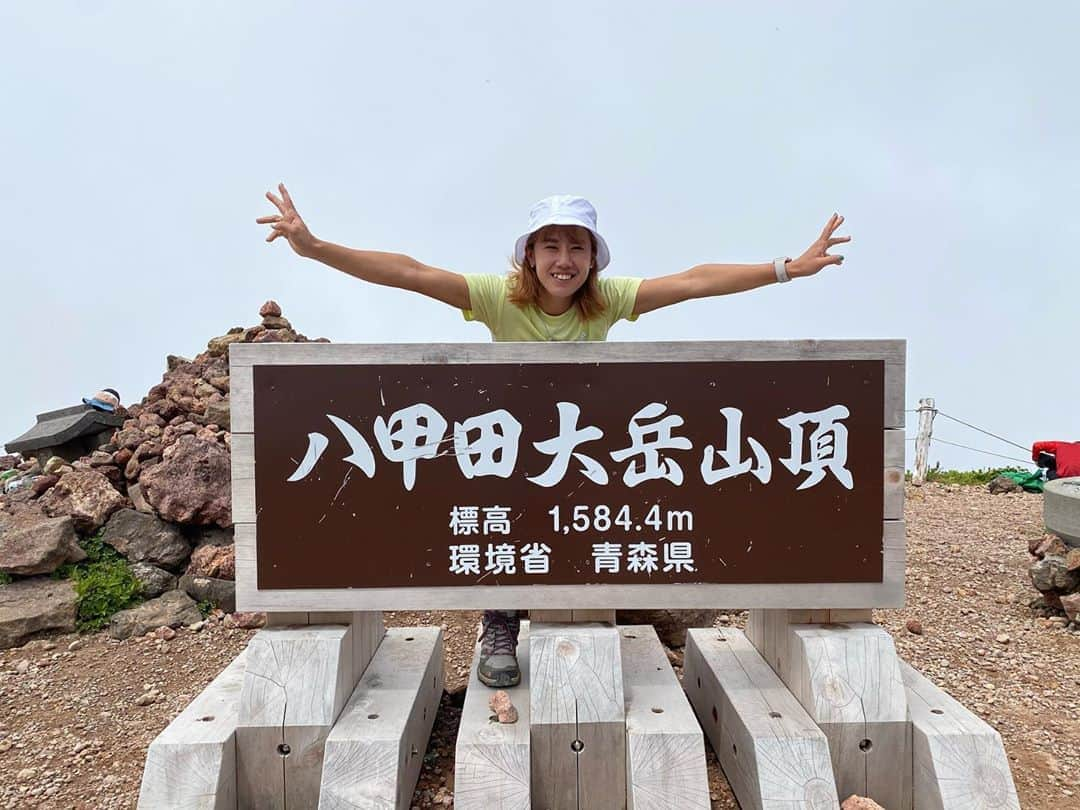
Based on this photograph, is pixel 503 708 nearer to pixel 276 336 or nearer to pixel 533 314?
pixel 533 314

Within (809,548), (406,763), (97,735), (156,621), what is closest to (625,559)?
(809,548)

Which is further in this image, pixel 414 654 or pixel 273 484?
pixel 414 654

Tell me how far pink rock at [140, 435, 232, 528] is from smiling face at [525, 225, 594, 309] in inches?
135

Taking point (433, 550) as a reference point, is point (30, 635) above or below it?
below

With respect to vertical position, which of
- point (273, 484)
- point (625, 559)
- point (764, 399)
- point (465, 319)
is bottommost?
point (625, 559)

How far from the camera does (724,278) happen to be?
2.63 meters

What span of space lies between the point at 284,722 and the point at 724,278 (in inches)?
84.5

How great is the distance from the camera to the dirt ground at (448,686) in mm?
2689

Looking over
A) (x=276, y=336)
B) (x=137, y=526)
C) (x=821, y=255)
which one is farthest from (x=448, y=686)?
(x=276, y=336)

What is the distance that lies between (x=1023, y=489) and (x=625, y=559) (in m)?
9.36

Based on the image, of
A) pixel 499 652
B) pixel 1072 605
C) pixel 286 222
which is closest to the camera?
pixel 286 222

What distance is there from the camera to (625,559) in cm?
240

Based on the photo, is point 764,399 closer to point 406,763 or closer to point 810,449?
point 810,449

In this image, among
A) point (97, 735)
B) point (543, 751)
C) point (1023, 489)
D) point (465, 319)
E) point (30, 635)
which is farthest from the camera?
point (1023, 489)
